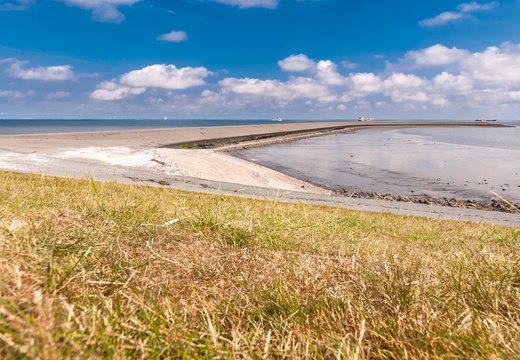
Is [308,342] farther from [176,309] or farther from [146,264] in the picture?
[146,264]

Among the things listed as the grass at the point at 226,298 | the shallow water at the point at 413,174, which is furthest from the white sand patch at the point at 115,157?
the grass at the point at 226,298

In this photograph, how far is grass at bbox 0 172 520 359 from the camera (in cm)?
123

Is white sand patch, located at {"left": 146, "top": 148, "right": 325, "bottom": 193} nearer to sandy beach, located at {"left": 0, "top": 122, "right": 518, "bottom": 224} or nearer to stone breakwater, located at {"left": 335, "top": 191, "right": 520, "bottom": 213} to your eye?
sandy beach, located at {"left": 0, "top": 122, "right": 518, "bottom": 224}

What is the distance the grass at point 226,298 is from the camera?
4.05ft

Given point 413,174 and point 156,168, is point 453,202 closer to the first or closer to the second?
point 413,174

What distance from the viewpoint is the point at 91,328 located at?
3.95 ft

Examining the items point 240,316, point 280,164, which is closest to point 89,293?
point 240,316

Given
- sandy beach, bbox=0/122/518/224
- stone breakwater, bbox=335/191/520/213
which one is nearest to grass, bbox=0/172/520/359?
sandy beach, bbox=0/122/518/224

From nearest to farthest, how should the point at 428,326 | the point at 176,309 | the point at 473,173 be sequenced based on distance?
the point at 428,326 → the point at 176,309 → the point at 473,173

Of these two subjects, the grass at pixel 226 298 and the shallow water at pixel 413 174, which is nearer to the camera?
the grass at pixel 226 298

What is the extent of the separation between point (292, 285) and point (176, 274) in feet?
2.36

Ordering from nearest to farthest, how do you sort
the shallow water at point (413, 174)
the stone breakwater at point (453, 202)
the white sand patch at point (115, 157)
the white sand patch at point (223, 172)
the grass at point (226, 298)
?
the grass at point (226, 298) < the stone breakwater at point (453, 202) < the shallow water at point (413, 174) < the white sand patch at point (223, 172) < the white sand patch at point (115, 157)

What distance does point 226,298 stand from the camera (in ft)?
5.91

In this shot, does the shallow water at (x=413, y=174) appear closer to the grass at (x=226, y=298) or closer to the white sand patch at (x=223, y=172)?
the white sand patch at (x=223, y=172)
